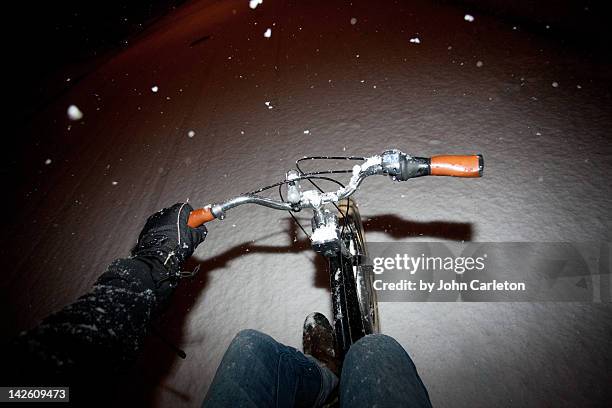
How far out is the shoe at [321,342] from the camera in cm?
220

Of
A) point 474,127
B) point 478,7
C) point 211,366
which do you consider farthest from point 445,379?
point 478,7

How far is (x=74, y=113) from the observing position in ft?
24.2

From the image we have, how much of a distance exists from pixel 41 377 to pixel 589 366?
2868 mm

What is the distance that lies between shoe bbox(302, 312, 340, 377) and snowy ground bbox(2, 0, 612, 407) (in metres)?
0.38

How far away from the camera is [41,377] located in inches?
42.2

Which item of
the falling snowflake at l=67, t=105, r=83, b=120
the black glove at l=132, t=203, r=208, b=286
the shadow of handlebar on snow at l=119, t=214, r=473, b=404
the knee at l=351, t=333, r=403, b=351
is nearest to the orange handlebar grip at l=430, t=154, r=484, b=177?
the knee at l=351, t=333, r=403, b=351

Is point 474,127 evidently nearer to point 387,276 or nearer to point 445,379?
point 387,276

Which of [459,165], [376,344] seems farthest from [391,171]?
[376,344]

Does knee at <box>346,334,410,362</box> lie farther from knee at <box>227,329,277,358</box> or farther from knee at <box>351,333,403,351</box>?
knee at <box>227,329,277,358</box>

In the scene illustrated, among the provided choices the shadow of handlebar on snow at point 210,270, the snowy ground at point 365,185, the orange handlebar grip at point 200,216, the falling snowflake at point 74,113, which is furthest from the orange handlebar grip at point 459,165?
the falling snowflake at point 74,113

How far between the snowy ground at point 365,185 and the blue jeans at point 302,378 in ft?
3.43

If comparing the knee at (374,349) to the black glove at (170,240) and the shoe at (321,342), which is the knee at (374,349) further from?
the black glove at (170,240)

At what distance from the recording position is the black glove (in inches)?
70.6

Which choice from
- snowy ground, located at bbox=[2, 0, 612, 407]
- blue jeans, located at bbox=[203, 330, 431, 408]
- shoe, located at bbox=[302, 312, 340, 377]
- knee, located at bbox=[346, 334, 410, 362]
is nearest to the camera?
blue jeans, located at bbox=[203, 330, 431, 408]
